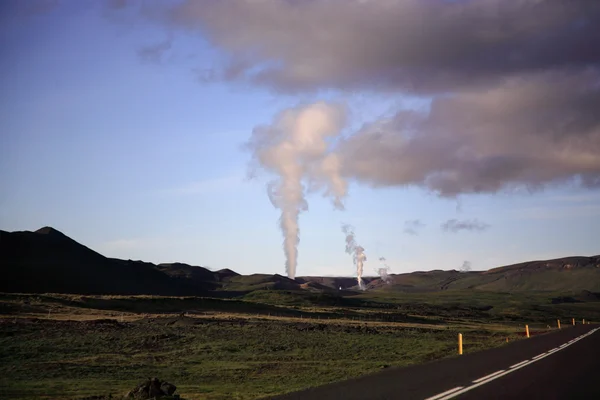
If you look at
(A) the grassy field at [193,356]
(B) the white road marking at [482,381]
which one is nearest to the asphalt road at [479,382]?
(B) the white road marking at [482,381]

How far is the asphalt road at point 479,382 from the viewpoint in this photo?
16.0 meters

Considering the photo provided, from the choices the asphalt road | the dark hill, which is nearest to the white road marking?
the asphalt road

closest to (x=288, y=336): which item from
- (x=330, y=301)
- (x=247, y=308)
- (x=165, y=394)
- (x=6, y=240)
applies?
(x=165, y=394)

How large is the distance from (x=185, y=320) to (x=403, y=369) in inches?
1886

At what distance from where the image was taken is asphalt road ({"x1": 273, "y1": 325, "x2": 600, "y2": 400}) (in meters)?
16.0

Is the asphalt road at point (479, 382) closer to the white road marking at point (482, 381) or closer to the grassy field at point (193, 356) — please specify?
the white road marking at point (482, 381)

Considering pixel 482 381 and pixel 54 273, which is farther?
pixel 54 273

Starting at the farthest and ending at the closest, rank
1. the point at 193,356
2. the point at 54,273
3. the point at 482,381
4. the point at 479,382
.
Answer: the point at 54,273
the point at 193,356
the point at 482,381
the point at 479,382

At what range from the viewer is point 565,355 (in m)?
29.4

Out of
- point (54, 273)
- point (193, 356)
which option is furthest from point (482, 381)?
point (54, 273)

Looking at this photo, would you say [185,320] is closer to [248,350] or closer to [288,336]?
[288,336]

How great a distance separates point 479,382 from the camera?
1859cm

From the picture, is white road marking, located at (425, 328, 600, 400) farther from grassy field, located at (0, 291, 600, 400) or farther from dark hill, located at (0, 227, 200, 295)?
dark hill, located at (0, 227, 200, 295)

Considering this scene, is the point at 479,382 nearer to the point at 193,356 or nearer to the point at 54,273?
the point at 193,356
